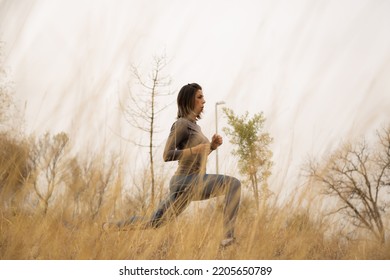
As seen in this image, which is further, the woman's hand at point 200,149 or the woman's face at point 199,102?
the woman's face at point 199,102

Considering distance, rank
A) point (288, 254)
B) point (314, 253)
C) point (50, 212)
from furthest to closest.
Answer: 1. point (314, 253)
2. point (288, 254)
3. point (50, 212)

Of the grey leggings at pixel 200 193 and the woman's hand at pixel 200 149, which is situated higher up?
the woman's hand at pixel 200 149

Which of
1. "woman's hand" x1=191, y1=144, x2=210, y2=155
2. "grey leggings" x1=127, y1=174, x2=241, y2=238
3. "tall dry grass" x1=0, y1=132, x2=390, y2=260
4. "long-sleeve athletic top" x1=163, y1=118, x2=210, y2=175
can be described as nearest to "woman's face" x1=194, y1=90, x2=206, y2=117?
"long-sleeve athletic top" x1=163, y1=118, x2=210, y2=175

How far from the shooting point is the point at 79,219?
222 cm

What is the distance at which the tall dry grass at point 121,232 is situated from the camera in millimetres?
1979

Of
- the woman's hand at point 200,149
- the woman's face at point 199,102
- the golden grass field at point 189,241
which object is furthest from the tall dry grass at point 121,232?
the woman's face at point 199,102

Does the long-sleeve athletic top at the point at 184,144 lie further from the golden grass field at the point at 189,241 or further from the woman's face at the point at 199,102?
the golden grass field at the point at 189,241

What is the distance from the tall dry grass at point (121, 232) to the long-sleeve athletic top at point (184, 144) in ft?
0.78

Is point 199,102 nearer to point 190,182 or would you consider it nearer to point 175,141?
point 175,141

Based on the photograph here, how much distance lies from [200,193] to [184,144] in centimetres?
39
